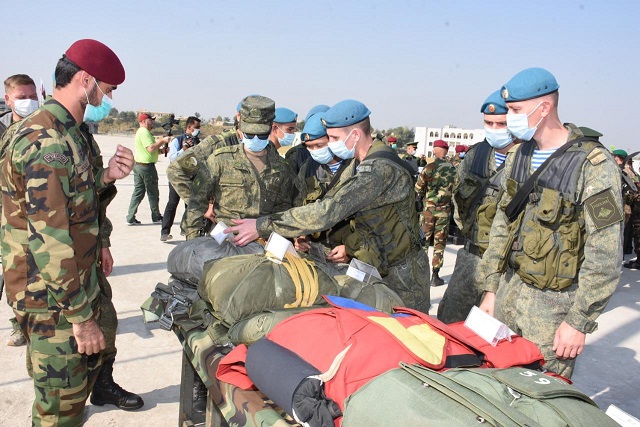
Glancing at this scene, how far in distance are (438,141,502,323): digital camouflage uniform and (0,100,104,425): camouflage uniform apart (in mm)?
2129

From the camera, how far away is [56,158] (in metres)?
1.91

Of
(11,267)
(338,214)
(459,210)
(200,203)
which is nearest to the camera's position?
(11,267)

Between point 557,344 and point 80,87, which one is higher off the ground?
point 80,87

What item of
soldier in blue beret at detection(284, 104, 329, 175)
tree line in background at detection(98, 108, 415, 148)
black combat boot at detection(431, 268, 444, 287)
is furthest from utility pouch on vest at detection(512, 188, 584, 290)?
tree line in background at detection(98, 108, 415, 148)

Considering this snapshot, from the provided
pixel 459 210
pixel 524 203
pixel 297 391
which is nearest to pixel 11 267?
pixel 297 391

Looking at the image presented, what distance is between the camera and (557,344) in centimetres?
210

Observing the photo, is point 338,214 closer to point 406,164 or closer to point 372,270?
point 372,270

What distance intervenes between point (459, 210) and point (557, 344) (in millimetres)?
1915

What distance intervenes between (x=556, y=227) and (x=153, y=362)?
9.20 ft

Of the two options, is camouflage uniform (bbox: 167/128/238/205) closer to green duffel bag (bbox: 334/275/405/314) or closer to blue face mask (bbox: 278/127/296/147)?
blue face mask (bbox: 278/127/296/147)

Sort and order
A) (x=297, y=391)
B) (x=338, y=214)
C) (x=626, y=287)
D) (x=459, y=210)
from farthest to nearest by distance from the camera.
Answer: (x=626, y=287) → (x=459, y=210) → (x=338, y=214) → (x=297, y=391)

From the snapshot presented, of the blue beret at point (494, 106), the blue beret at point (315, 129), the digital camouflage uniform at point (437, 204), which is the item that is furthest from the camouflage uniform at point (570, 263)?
the digital camouflage uniform at point (437, 204)

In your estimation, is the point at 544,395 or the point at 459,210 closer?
the point at 544,395

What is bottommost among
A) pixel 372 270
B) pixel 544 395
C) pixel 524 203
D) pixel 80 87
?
pixel 372 270
